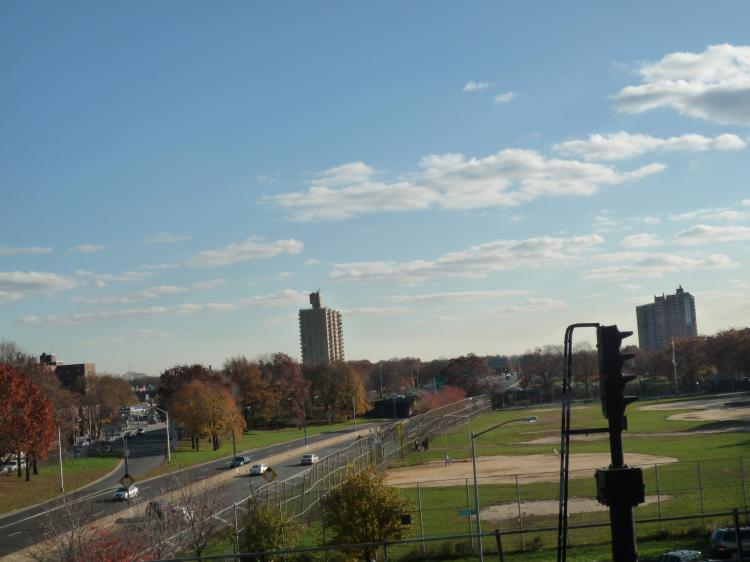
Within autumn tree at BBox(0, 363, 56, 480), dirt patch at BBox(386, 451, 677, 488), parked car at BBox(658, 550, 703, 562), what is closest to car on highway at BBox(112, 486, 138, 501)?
dirt patch at BBox(386, 451, 677, 488)

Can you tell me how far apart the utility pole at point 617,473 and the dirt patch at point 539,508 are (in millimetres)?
31495

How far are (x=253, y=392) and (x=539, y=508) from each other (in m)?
93.7

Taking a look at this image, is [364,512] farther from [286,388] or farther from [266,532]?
[286,388]

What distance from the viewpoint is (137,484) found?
6638cm

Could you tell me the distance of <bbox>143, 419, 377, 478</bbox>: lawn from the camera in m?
80.6

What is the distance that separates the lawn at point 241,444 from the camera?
8056cm

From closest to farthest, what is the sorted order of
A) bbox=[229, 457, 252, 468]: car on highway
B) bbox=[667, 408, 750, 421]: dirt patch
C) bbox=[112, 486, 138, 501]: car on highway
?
bbox=[112, 486, 138, 501]: car on highway
bbox=[229, 457, 252, 468]: car on highway
bbox=[667, 408, 750, 421]: dirt patch

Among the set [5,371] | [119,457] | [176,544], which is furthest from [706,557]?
[119,457]

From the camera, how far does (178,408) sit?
9781 cm

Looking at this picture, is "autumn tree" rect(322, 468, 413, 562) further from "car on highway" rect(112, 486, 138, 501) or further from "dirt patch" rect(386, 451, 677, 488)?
"car on highway" rect(112, 486, 138, 501)

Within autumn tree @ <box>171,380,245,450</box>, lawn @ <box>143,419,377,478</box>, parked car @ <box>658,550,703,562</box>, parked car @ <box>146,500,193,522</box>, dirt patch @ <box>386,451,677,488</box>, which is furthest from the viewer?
autumn tree @ <box>171,380,245,450</box>

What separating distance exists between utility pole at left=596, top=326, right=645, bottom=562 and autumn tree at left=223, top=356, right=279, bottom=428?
122537 millimetres

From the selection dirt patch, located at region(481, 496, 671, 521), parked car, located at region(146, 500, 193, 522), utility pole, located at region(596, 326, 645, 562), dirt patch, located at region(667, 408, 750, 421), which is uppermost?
utility pole, located at region(596, 326, 645, 562)

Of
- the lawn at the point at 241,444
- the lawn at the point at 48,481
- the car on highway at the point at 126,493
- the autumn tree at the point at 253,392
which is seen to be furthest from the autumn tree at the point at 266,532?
the autumn tree at the point at 253,392
